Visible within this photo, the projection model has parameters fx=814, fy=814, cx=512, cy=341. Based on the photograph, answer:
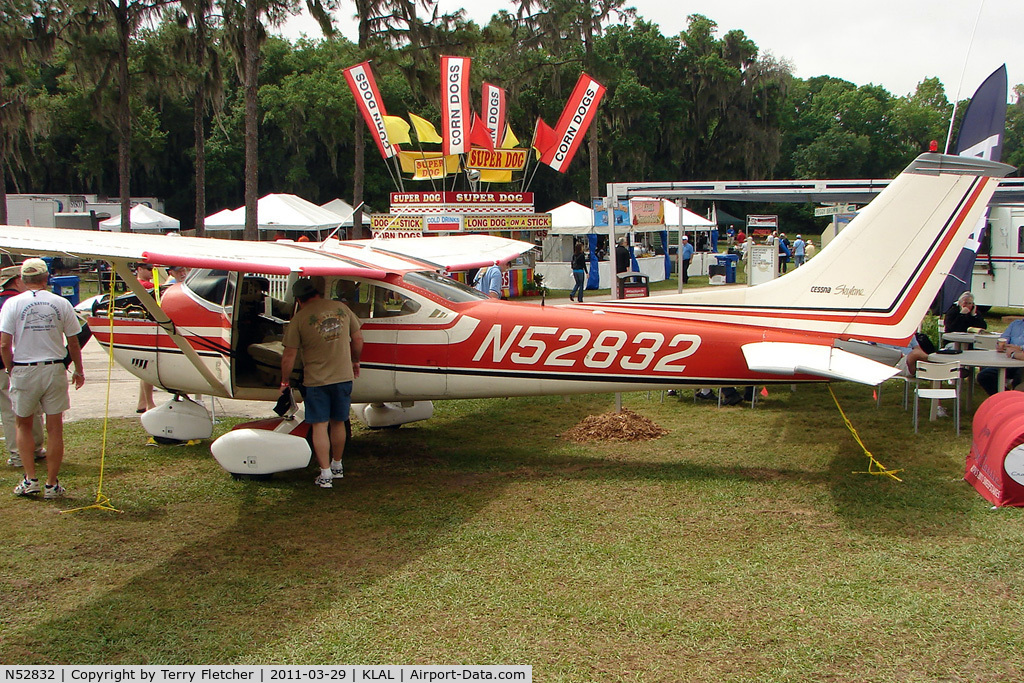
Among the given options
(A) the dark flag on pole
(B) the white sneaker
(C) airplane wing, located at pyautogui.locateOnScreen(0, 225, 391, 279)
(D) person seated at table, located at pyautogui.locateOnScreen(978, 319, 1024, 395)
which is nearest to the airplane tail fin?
(D) person seated at table, located at pyautogui.locateOnScreen(978, 319, 1024, 395)

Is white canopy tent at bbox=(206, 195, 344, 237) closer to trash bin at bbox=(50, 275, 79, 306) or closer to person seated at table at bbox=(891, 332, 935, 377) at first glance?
trash bin at bbox=(50, 275, 79, 306)

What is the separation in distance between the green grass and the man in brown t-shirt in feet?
2.10

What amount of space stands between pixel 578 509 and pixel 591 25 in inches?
1191

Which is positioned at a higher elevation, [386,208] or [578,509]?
[386,208]

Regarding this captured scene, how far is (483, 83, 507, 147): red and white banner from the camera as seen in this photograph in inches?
865

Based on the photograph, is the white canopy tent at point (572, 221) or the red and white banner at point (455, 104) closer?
the red and white banner at point (455, 104)

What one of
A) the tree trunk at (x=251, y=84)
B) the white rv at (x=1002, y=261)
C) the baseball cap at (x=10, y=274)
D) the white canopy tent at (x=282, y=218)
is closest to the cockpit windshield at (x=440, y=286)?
the baseball cap at (x=10, y=274)

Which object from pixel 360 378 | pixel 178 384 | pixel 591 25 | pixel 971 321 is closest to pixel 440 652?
pixel 360 378

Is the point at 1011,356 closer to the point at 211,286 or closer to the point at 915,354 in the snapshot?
the point at 915,354

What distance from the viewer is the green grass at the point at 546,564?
3965 millimetres

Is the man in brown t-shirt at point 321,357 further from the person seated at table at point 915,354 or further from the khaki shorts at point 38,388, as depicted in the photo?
the person seated at table at point 915,354

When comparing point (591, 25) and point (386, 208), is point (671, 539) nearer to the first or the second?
point (591, 25)

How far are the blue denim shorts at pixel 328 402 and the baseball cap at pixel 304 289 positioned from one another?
75 cm

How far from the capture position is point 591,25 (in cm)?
3278
